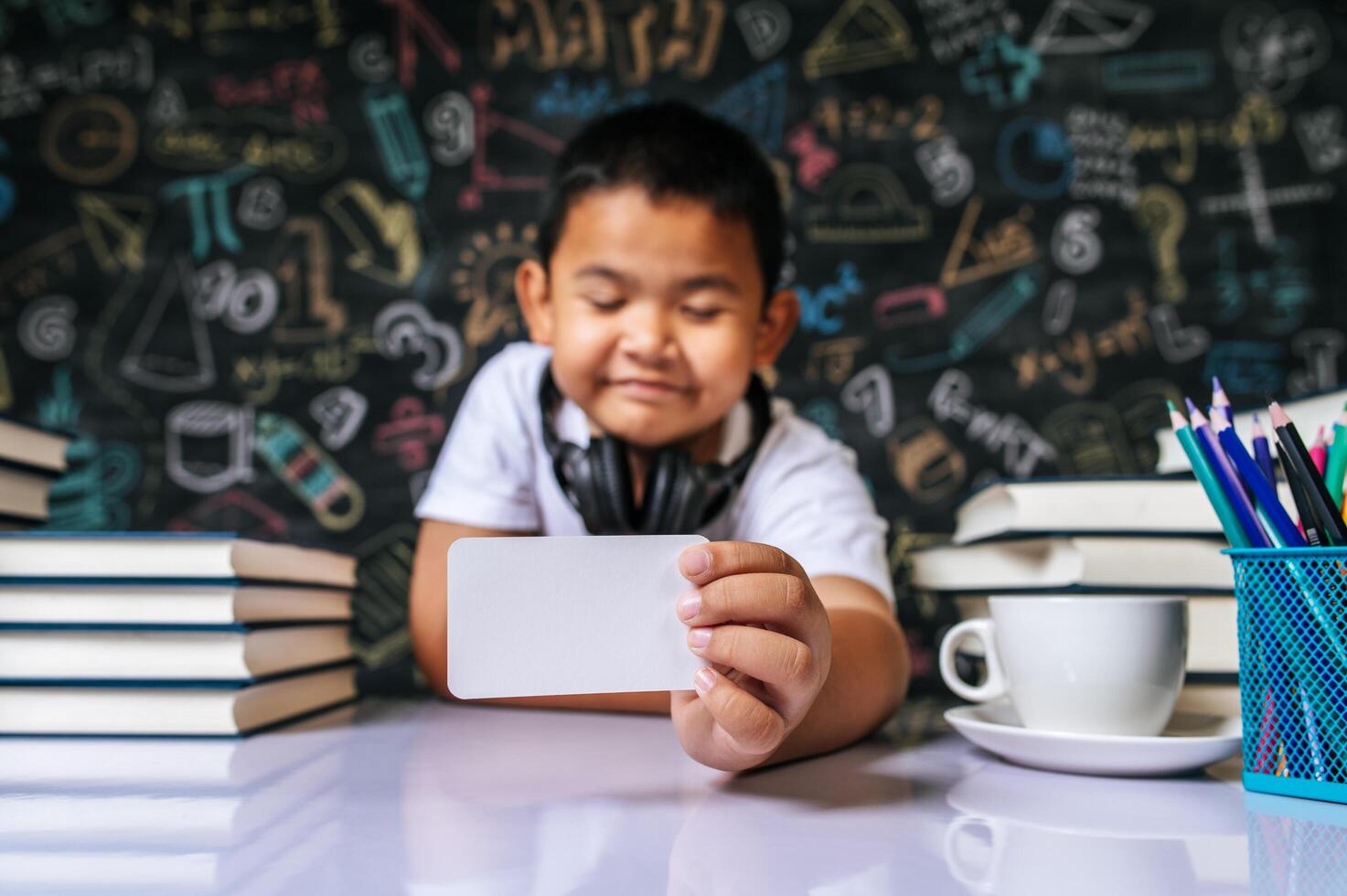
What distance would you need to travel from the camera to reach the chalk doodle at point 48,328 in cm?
133

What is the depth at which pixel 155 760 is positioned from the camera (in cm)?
73

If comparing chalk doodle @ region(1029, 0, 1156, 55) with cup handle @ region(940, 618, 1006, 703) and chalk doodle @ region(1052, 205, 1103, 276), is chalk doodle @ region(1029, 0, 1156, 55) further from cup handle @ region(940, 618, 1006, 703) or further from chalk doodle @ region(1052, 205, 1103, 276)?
cup handle @ region(940, 618, 1006, 703)

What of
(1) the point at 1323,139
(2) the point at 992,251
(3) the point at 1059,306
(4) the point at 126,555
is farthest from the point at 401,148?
(1) the point at 1323,139

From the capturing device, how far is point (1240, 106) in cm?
133

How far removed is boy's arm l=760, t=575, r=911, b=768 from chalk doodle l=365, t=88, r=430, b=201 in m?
0.80

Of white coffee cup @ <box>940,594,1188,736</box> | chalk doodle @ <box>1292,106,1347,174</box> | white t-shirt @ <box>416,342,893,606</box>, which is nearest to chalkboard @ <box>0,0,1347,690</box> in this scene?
chalk doodle @ <box>1292,106,1347,174</box>

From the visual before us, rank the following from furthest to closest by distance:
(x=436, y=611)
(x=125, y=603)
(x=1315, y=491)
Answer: (x=436, y=611)
(x=125, y=603)
(x=1315, y=491)

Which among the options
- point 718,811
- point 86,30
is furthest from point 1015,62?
point 86,30

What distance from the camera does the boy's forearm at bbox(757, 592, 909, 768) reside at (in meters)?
0.73

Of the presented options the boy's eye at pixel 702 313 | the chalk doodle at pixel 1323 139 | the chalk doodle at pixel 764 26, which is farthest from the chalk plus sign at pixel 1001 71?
the boy's eye at pixel 702 313

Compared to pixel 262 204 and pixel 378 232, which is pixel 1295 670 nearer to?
pixel 378 232

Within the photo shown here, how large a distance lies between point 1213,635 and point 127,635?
3.15 feet

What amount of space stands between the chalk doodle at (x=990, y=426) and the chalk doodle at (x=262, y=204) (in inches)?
36.7

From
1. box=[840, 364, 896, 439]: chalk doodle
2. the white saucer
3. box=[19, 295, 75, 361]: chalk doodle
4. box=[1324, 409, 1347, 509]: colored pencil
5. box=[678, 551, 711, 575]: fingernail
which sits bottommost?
the white saucer
